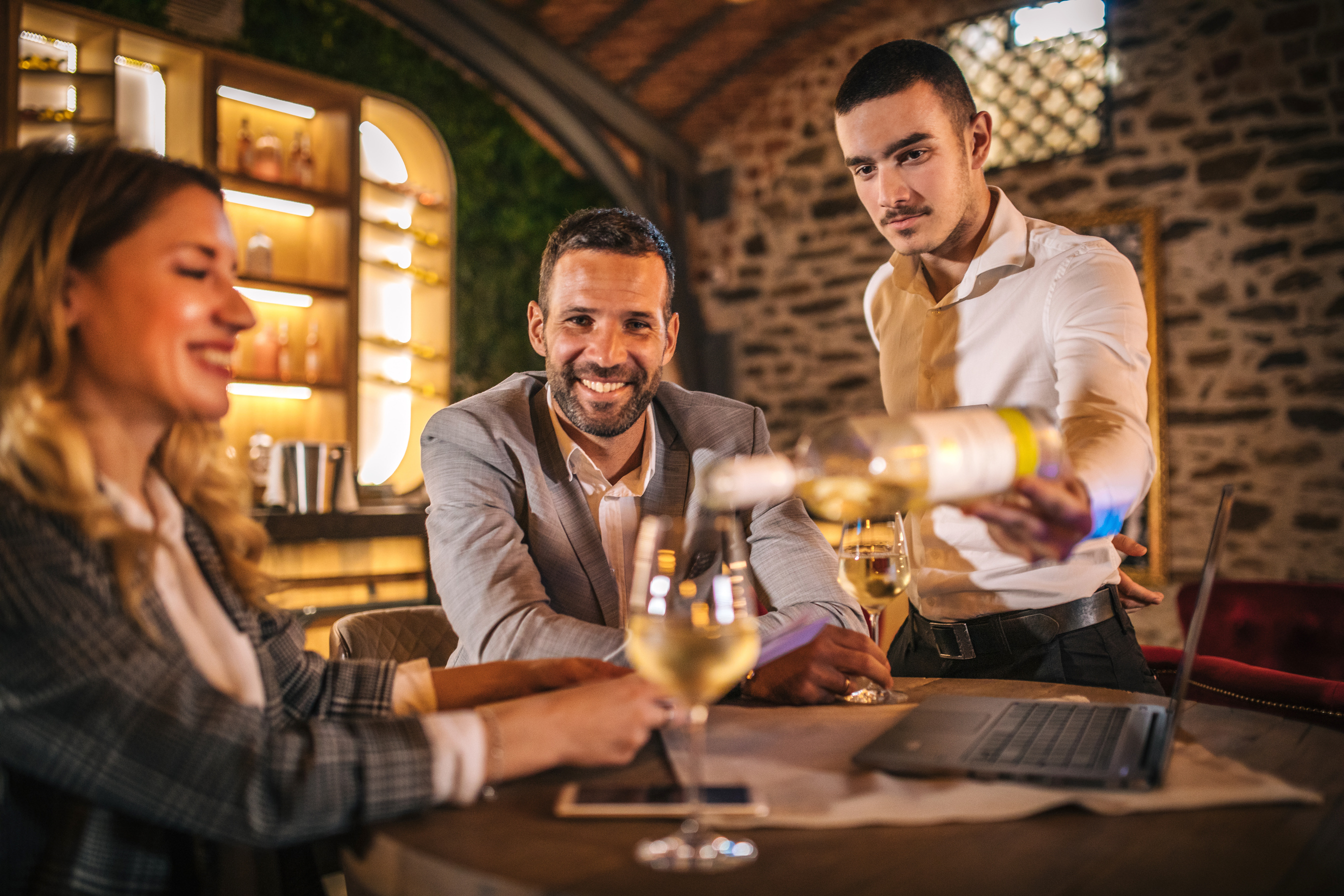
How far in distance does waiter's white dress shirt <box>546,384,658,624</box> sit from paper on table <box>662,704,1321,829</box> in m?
0.61

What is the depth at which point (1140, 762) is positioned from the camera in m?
0.87

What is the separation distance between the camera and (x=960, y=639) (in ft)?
5.40

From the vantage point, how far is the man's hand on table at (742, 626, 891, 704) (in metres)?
1.24

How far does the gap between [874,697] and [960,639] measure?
1.48ft

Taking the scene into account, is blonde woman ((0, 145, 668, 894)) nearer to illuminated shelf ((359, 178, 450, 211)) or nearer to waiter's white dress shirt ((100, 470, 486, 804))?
waiter's white dress shirt ((100, 470, 486, 804))

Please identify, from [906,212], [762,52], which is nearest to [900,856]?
→ [906,212]

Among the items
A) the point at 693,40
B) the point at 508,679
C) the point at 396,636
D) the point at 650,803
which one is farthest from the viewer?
the point at 693,40

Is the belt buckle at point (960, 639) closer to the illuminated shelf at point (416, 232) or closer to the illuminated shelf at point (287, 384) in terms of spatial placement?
the illuminated shelf at point (287, 384)

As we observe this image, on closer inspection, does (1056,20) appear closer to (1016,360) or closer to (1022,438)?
(1016,360)

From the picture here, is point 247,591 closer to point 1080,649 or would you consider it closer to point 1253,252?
point 1080,649

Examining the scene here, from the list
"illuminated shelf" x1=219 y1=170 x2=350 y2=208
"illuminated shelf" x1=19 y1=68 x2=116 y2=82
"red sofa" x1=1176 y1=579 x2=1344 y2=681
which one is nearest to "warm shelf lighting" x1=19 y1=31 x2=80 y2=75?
"illuminated shelf" x1=19 y1=68 x2=116 y2=82

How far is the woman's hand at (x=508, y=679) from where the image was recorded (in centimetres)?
116

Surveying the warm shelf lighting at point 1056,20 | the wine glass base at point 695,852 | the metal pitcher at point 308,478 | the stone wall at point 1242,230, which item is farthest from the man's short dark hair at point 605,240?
the warm shelf lighting at point 1056,20

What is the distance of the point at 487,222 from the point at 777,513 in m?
3.89
